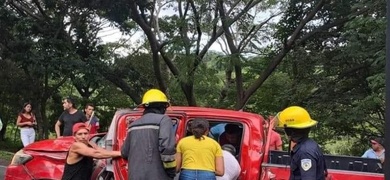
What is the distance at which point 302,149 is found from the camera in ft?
12.8

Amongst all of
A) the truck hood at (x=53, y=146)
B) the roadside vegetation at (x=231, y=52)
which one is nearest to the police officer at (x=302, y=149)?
the truck hood at (x=53, y=146)

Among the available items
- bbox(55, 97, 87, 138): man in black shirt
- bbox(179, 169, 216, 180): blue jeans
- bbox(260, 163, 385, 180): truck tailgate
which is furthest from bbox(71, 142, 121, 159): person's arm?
bbox(55, 97, 87, 138): man in black shirt

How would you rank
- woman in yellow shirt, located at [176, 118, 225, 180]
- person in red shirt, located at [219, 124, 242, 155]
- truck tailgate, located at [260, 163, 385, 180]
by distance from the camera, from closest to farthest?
1. truck tailgate, located at [260, 163, 385, 180]
2. woman in yellow shirt, located at [176, 118, 225, 180]
3. person in red shirt, located at [219, 124, 242, 155]

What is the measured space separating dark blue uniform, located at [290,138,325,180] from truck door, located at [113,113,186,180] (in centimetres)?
147

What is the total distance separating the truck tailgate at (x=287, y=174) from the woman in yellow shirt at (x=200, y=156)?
1.36 feet

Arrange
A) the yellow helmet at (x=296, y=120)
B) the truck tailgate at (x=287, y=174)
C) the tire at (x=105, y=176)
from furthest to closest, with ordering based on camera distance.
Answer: the tire at (x=105, y=176), the truck tailgate at (x=287, y=174), the yellow helmet at (x=296, y=120)

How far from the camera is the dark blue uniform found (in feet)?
12.5

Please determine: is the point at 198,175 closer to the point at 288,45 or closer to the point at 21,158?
the point at 21,158

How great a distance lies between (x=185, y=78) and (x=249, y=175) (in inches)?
450

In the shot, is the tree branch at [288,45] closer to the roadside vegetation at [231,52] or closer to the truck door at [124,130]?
the roadside vegetation at [231,52]

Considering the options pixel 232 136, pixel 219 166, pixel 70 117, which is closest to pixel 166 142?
pixel 219 166

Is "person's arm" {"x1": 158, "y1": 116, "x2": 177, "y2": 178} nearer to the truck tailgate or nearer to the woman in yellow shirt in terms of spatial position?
the woman in yellow shirt

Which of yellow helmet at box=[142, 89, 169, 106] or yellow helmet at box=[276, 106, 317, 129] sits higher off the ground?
yellow helmet at box=[142, 89, 169, 106]

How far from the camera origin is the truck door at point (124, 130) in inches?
200
